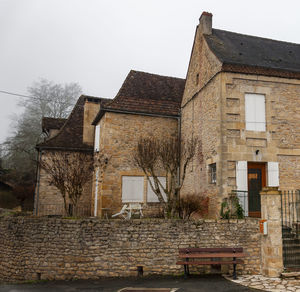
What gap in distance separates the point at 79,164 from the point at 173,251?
5271 millimetres

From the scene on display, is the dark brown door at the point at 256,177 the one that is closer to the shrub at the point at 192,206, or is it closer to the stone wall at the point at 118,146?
the shrub at the point at 192,206

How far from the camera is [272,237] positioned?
304 inches

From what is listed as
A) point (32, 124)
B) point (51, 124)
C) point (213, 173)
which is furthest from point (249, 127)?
point (32, 124)

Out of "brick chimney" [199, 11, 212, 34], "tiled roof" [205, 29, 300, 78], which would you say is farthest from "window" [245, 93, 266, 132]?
"brick chimney" [199, 11, 212, 34]

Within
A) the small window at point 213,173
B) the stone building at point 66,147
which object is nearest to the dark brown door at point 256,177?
the small window at point 213,173

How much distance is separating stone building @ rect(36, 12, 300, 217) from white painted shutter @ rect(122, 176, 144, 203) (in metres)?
0.05

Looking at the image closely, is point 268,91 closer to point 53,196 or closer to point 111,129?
point 111,129

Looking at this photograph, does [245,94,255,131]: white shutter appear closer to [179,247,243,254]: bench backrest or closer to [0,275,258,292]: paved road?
[179,247,243,254]: bench backrest

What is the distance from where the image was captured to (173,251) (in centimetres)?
816

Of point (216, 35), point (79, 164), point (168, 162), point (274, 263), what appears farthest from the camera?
point (216, 35)

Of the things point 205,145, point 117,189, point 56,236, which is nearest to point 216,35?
point 205,145

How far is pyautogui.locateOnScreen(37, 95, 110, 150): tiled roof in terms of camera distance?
1591 centimetres

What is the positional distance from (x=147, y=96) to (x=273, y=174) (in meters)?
7.26

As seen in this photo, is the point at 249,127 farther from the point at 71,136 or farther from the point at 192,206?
the point at 71,136
